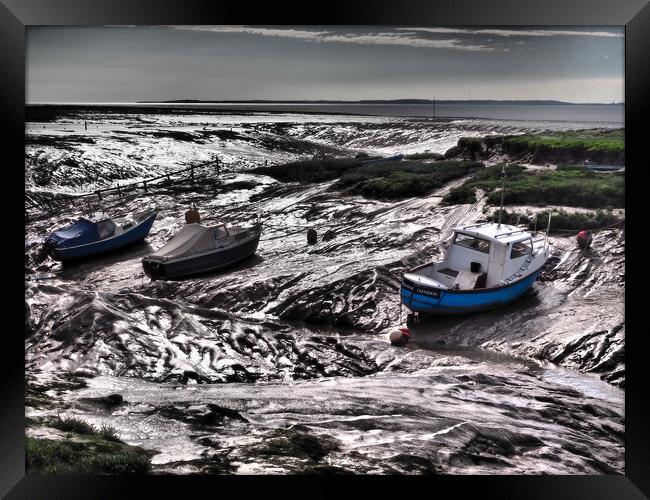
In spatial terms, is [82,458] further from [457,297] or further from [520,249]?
[520,249]

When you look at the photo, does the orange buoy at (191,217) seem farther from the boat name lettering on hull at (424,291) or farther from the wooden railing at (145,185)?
the boat name lettering on hull at (424,291)

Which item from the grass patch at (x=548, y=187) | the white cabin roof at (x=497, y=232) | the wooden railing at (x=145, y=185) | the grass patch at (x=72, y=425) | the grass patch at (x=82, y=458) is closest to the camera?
the grass patch at (x=82, y=458)

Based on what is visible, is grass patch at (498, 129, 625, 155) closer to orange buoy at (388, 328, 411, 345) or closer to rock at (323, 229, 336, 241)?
rock at (323, 229, 336, 241)

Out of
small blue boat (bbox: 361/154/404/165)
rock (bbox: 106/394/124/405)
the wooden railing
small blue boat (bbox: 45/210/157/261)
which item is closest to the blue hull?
small blue boat (bbox: 361/154/404/165)

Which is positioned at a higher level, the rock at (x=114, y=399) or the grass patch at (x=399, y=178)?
the grass patch at (x=399, y=178)

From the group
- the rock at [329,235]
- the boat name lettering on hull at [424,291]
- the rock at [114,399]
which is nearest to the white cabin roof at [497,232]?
the boat name lettering on hull at [424,291]

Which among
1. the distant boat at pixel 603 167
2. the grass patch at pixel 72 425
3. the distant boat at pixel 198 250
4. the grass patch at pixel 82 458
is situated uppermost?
the distant boat at pixel 603 167

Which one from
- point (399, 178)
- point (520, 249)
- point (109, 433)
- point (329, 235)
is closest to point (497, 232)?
point (520, 249)
